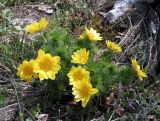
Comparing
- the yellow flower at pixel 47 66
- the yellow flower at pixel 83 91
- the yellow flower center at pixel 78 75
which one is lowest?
the yellow flower at pixel 83 91

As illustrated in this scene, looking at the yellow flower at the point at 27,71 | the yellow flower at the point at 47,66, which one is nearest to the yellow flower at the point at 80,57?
the yellow flower at the point at 47,66

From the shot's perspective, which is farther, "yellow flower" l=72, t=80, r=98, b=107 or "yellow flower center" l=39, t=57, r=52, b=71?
"yellow flower center" l=39, t=57, r=52, b=71

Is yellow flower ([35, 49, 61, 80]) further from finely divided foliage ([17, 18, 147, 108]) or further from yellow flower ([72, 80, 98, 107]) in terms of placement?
yellow flower ([72, 80, 98, 107])

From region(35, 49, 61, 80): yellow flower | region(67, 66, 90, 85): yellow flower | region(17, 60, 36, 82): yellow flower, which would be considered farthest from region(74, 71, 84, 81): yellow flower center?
region(17, 60, 36, 82): yellow flower

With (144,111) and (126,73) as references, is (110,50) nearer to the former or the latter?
(126,73)

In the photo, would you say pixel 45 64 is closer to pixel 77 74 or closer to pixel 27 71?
pixel 27 71

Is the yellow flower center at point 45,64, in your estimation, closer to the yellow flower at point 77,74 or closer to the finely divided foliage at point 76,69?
the finely divided foliage at point 76,69
